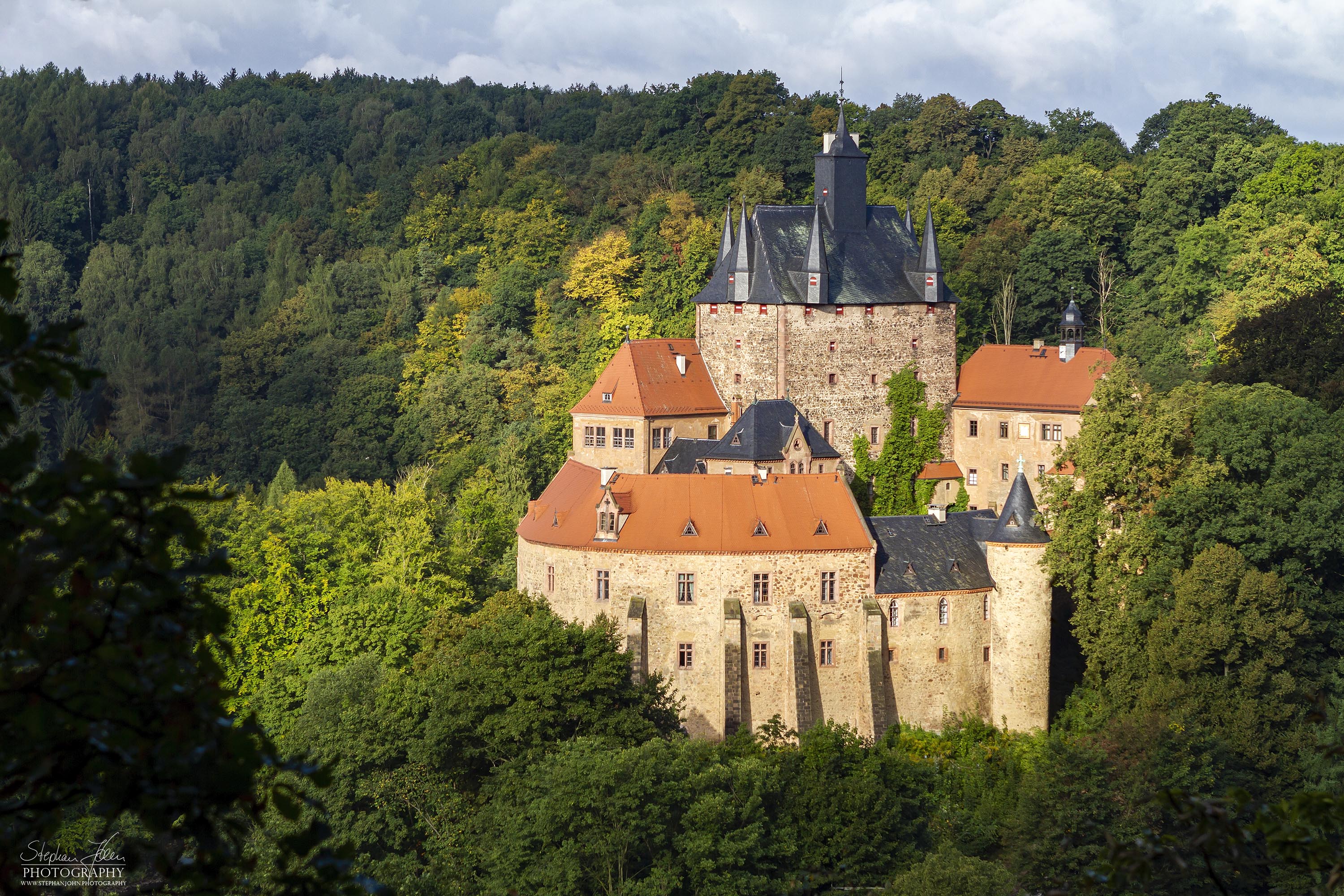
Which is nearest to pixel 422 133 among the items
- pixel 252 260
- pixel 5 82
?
pixel 252 260

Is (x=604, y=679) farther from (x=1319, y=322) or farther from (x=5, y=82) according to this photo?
(x=5, y=82)

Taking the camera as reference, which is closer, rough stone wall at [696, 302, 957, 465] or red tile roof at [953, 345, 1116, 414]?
rough stone wall at [696, 302, 957, 465]

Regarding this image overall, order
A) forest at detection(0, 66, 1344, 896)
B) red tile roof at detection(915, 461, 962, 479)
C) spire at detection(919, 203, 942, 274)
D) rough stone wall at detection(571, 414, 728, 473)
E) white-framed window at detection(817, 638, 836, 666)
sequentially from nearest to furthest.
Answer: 1. forest at detection(0, 66, 1344, 896)
2. white-framed window at detection(817, 638, 836, 666)
3. rough stone wall at detection(571, 414, 728, 473)
4. red tile roof at detection(915, 461, 962, 479)
5. spire at detection(919, 203, 942, 274)

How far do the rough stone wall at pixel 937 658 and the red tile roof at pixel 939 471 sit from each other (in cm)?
1121

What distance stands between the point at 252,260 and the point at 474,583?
47.1 m

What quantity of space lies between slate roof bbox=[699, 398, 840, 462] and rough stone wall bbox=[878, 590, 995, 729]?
6.31 meters

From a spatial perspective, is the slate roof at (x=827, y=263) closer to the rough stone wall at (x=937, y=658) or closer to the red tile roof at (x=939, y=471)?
the red tile roof at (x=939, y=471)

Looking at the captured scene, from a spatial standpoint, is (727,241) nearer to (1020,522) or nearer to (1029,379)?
(1029,379)

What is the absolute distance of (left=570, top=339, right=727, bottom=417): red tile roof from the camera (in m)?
47.8

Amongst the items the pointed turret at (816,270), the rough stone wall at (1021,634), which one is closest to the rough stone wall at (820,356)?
the pointed turret at (816,270)

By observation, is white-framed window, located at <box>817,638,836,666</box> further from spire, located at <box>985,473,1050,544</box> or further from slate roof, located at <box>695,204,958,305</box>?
slate roof, located at <box>695,204,958,305</box>

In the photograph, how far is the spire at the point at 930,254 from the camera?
5031 centimetres

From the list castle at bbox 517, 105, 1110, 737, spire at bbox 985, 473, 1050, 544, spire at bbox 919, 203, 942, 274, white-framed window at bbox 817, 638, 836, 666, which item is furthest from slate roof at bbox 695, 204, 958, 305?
white-framed window at bbox 817, 638, 836, 666

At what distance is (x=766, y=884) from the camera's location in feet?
90.2
